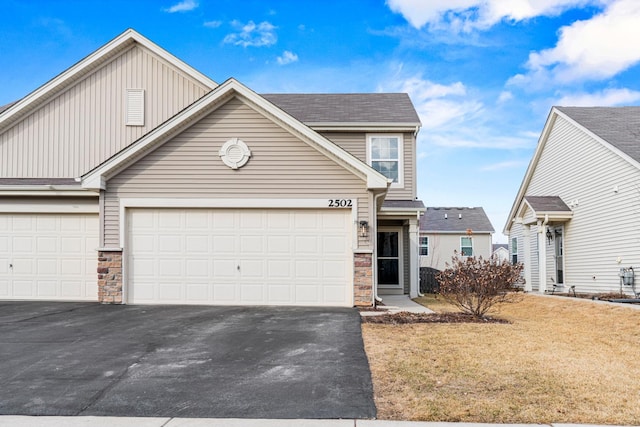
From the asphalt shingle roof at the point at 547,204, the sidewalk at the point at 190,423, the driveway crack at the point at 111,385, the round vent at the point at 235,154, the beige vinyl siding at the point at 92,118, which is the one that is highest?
the beige vinyl siding at the point at 92,118

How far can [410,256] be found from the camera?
16.1m

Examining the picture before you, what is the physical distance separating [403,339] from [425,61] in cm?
1492

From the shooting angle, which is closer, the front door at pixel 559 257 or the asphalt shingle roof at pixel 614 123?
the asphalt shingle roof at pixel 614 123

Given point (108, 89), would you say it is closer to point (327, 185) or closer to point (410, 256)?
point (327, 185)

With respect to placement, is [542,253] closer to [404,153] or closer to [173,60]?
[404,153]

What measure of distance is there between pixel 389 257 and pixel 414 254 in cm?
112

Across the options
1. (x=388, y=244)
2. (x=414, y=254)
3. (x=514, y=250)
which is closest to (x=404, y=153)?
(x=388, y=244)

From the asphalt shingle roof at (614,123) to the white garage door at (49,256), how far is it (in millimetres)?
15209

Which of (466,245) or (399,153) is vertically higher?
(399,153)

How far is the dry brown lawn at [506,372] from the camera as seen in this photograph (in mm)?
4668

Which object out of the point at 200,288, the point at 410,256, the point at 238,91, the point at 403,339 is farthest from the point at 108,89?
the point at 403,339

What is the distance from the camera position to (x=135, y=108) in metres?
14.7

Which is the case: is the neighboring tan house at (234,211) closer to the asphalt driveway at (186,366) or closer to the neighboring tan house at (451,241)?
the asphalt driveway at (186,366)

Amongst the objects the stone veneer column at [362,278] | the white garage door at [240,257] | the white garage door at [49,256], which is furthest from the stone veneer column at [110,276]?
the stone veneer column at [362,278]
